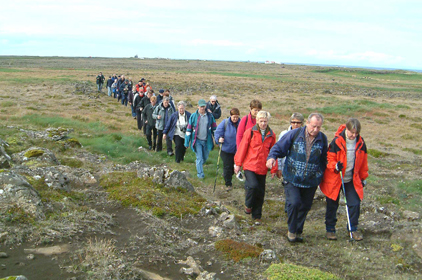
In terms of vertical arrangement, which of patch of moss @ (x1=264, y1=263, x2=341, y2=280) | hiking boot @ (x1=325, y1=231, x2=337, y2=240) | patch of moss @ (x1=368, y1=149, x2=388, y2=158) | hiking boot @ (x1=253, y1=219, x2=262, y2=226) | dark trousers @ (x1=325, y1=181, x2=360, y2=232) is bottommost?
patch of moss @ (x1=368, y1=149, x2=388, y2=158)

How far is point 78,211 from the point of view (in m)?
5.52

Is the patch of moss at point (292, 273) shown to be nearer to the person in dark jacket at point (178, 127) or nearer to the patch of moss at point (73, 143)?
the person in dark jacket at point (178, 127)

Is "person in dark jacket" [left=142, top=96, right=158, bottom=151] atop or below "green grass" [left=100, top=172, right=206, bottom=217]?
atop

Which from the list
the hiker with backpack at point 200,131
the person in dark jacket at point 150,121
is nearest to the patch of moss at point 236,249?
the hiker with backpack at point 200,131

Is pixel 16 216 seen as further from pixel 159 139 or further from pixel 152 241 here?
pixel 159 139

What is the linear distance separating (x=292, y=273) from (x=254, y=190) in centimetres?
230

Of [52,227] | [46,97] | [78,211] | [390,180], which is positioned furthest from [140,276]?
[46,97]

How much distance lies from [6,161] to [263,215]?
5721mm

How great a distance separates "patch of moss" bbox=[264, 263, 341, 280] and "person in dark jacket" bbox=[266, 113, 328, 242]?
126 centimetres

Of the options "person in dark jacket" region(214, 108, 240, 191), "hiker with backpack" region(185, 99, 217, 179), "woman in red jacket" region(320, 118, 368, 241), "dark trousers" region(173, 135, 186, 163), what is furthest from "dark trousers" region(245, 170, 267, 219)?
"dark trousers" region(173, 135, 186, 163)

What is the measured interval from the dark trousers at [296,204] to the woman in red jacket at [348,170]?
35 cm

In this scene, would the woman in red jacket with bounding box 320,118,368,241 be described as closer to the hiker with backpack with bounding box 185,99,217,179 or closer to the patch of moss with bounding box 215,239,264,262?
the patch of moss with bounding box 215,239,264,262

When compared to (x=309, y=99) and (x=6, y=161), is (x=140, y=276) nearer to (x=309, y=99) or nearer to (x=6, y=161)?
Result: (x=6, y=161)

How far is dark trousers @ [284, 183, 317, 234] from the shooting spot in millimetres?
5469
